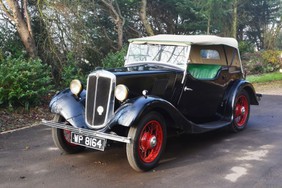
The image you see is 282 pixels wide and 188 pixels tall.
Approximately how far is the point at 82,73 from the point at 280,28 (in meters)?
16.0

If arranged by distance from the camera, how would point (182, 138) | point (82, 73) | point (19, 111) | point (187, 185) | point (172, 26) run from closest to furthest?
point (187, 185), point (182, 138), point (19, 111), point (82, 73), point (172, 26)

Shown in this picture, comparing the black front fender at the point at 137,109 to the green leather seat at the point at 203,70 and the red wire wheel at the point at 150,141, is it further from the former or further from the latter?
the green leather seat at the point at 203,70

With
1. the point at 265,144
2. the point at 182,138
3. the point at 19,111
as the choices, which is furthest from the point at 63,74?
the point at 265,144

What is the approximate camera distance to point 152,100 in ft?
14.5

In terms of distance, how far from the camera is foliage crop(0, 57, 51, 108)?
24.4 ft

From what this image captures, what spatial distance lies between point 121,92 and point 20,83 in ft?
13.0

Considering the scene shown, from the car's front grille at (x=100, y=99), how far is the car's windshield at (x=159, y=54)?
135 cm

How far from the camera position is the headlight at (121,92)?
439cm

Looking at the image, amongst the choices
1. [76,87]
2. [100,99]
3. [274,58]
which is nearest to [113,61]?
[76,87]

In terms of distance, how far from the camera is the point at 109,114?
178 inches

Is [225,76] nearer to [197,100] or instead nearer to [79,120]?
[197,100]

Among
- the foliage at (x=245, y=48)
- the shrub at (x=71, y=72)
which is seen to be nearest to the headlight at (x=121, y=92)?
the shrub at (x=71, y=72)

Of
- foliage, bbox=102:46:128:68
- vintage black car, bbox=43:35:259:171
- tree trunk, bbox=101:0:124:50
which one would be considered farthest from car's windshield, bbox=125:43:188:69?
tree trunk, bbox=101:0:124:50

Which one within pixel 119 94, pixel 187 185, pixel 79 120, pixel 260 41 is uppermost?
pixel 260 41
